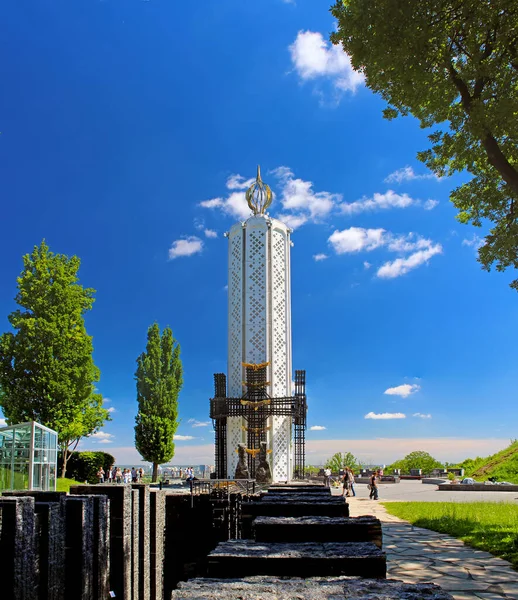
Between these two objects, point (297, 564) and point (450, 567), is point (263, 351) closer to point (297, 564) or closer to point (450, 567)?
point (450, 567)

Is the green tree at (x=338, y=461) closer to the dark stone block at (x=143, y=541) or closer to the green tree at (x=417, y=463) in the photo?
the green tree at (x=417, y=463)

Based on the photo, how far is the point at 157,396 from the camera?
4422 centimetres

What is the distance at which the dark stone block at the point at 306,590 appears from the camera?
2057 mm

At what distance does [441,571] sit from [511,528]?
5.32 meters

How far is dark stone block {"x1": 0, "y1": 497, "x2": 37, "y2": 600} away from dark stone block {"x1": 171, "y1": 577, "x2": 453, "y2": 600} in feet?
12.1

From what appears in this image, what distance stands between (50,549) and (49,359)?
27.1m

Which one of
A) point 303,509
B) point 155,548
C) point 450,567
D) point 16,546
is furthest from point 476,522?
point 16,546

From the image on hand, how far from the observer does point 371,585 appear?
2.24m

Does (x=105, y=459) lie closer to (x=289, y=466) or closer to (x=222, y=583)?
(x=289, y=466)

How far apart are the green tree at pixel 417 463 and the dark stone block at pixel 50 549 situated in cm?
4826

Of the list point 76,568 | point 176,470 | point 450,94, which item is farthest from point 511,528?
point 176,470

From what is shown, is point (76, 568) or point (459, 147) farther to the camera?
point (459, 147)

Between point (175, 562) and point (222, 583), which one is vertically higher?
point (222, 583)

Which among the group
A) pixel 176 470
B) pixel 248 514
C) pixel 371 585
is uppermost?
pixel 371 585
